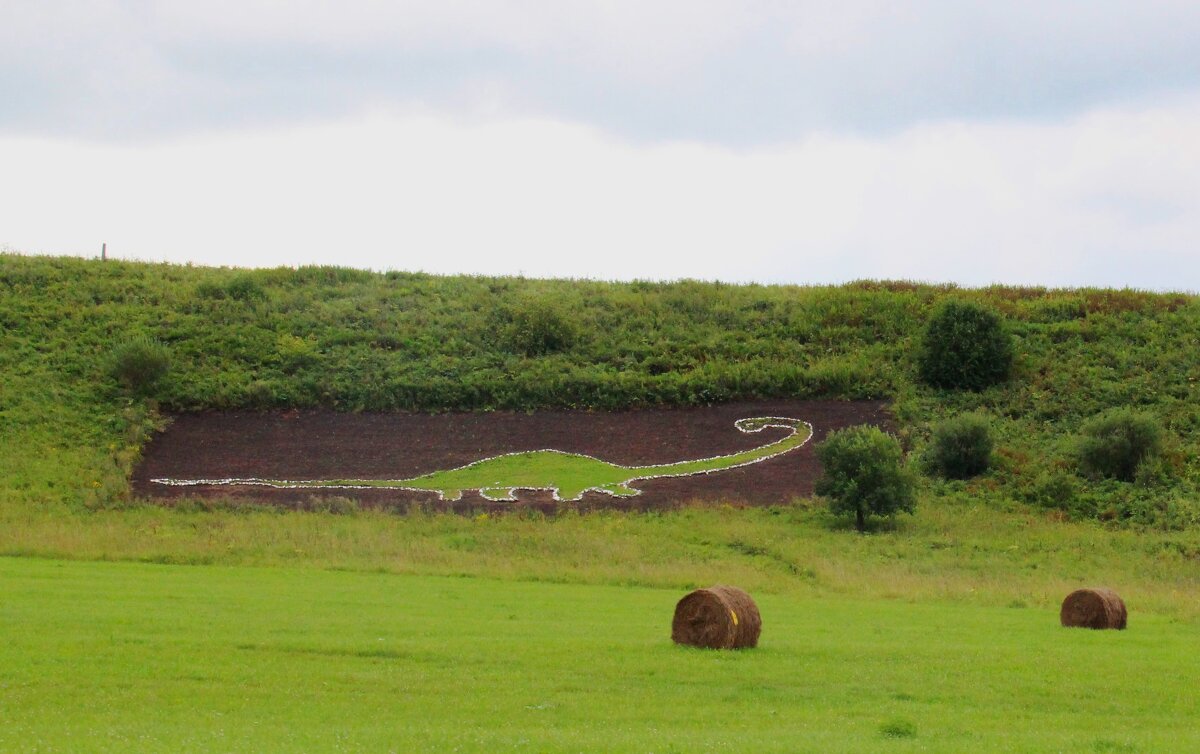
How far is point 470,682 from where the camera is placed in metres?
12.7

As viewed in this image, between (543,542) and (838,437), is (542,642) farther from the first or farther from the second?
(838,437)

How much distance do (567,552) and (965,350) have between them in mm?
23085

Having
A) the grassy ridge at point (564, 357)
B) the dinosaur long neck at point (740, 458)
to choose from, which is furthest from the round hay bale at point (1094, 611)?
the dinosaur long neck at point (740, 458)

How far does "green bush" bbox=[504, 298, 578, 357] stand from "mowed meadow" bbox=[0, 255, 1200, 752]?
16 cm

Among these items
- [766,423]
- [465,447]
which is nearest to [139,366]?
[465,447]

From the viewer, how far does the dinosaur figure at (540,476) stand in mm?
36125

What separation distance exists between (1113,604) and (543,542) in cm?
1395

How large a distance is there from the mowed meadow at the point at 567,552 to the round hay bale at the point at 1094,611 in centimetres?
54

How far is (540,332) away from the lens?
167ft

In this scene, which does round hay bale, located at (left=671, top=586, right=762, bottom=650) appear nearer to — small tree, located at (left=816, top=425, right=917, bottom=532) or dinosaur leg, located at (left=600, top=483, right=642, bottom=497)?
small tree, located at (left=816, top=425, right=917, bottom=532)

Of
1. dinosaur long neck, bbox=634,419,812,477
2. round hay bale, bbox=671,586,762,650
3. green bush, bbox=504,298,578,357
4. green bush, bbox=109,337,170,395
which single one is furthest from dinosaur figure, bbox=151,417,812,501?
round hay bale, bbox=671,586,762,650

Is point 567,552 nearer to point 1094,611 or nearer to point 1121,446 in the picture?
point 1094,611

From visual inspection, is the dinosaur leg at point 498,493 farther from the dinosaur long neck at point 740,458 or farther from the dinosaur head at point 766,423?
the dinosaur head at point 766,423

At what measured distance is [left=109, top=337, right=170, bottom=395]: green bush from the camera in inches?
1775
